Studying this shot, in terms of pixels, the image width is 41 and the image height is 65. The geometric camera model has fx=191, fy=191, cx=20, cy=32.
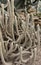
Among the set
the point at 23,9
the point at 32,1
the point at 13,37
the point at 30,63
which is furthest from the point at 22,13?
the point at 30,63

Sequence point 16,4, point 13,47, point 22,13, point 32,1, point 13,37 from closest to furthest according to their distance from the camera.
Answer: point 13,47, point 13,37, point 22,13, point 16,4, point 32,1

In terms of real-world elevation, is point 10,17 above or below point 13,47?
above

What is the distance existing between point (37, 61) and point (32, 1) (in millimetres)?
1795

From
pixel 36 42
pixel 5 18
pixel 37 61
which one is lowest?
A: pixel 37 61

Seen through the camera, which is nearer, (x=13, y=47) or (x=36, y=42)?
(x=13, y=47)

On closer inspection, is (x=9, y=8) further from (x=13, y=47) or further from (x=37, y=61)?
(x=37, y=61)

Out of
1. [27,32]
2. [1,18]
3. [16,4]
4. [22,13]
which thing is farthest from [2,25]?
[16,4]

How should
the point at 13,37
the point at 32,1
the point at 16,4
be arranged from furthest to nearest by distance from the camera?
→ the point at 32,1
the point at 16,4
the point at 13,37

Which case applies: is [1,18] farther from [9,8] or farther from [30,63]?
[30,63]

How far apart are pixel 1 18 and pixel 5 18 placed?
45mm

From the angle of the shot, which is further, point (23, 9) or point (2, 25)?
point (23, 9)

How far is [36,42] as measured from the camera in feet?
7.59

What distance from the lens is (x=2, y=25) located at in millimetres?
2162

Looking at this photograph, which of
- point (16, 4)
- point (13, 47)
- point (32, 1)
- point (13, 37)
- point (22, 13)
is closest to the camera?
point (13, 47)
